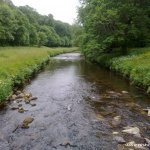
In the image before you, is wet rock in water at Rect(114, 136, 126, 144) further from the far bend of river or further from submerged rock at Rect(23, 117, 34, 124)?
submerged rock at Rect(23, 117, 34, 124)

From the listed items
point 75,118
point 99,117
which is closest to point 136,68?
point 99,117

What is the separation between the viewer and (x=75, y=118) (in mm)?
13312

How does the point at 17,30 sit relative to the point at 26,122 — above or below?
above

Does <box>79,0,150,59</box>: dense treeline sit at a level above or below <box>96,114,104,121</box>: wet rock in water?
above

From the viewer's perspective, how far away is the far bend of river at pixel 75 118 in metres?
10.3

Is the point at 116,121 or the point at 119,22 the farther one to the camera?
the point at 119,22

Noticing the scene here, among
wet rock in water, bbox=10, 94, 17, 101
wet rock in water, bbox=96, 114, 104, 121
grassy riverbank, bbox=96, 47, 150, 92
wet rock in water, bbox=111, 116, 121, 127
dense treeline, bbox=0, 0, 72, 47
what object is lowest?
wet rock in water, bbox=96, 114, 104, 121

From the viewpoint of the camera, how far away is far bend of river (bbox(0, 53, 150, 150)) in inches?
407

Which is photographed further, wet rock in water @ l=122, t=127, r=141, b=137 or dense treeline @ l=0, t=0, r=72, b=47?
dense treeline @ l=0, t=0, r=72, b=47

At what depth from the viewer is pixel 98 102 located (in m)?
16.4

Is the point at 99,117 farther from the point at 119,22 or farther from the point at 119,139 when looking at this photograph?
the point at 119,22

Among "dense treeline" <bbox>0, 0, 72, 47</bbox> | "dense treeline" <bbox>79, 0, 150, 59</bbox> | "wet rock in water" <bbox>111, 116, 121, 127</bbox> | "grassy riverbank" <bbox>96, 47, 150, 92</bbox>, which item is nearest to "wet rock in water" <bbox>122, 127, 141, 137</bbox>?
"wet rock in water" <bbox>111, 116, 121, 127</bbox>

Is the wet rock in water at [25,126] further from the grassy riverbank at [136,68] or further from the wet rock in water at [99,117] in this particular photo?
the grassy riverbank at [136,68]

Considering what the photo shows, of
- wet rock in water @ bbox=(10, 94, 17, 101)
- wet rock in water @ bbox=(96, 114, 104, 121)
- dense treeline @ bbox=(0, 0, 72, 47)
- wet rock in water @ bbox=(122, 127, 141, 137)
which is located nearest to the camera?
wet rock in water @ bbox=(122, 127, 141, 137)
